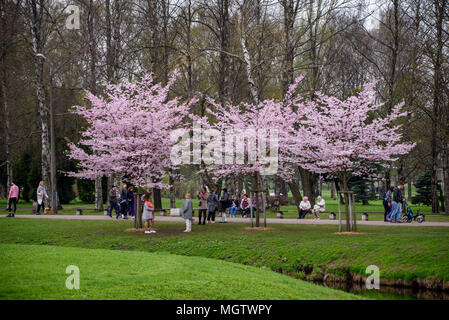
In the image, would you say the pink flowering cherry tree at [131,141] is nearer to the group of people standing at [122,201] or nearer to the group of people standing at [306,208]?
the group of people standing at [122,201]

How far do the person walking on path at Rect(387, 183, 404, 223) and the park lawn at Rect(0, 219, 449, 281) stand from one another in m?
2.66

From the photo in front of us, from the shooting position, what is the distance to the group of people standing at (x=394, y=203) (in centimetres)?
2161

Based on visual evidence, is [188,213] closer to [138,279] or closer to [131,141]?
[131,141]

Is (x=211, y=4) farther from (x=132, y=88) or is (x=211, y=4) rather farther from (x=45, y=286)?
(x=45, y=286)

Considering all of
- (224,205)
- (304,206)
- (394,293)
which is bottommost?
(394,293)

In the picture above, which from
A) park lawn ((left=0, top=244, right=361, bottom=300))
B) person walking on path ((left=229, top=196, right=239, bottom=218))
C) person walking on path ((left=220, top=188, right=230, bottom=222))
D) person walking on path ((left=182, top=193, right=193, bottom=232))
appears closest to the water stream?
park lawn ((left=0, top=244, right=361, bottom=300))

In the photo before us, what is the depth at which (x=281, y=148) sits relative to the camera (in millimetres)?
20766

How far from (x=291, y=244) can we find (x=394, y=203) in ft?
27.8

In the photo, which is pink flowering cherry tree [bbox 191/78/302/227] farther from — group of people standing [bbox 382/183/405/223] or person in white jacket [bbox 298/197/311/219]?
group of people standing [bbox 382/183/405/223]

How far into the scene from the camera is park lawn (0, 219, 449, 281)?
1300cm

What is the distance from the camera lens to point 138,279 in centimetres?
934

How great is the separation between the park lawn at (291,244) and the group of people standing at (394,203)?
2683mm

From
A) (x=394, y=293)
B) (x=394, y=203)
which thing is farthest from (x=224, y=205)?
(x=394, y=293)
